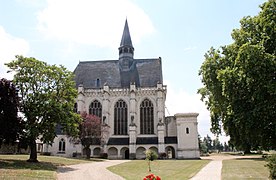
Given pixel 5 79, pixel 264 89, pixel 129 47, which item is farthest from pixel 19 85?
pixel 129 47

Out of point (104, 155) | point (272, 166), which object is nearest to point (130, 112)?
point (104, 155)

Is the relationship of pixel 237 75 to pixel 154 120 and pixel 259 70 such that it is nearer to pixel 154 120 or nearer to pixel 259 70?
pixel 259 70

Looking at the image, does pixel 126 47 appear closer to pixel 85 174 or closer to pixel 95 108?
pixel 95 108

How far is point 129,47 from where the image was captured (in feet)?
212

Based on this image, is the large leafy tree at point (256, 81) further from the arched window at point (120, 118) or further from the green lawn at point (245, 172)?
the arched window at point (120, 118)

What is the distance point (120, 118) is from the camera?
185 ft

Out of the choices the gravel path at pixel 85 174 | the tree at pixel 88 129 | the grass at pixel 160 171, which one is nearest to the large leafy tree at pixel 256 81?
the grass at pixel 160 171

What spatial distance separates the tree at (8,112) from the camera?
23125 millimetres

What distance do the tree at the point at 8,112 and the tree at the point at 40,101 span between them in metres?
1.52

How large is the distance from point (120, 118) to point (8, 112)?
34264 millimetres

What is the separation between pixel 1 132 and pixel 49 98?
5.87m

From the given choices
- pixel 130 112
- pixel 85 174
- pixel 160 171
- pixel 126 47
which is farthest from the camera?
pixel 126 47

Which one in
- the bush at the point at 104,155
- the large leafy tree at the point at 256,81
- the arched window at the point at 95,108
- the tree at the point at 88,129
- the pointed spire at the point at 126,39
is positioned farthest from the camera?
the pointed spire at the point at 126,39

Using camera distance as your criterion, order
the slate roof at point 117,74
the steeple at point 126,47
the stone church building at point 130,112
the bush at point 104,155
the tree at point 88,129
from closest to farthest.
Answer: the tree at point 88,129
the bush at point 104,155
the stone church building at point 130,112
the slate roof at point 117,74
the steeple at point 126,47
